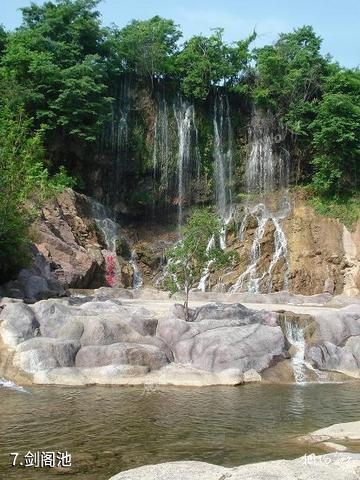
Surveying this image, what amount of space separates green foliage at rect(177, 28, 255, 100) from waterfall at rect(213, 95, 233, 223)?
1450 mm

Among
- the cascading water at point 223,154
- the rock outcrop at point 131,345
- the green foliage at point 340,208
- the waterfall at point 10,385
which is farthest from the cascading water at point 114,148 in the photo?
the waterfall at point 10,385

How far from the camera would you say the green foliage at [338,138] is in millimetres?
32469

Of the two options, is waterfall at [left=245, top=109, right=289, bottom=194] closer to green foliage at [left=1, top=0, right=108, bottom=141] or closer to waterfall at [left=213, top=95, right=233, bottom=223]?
waterfall at [left=213, top=95, right=233, bottom=223]

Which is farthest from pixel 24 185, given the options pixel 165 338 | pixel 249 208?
pixel 249 208

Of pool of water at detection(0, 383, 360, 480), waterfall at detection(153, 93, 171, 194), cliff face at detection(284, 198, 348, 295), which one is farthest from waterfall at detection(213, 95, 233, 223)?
pool of water at detection(0, 383, 360, 480)

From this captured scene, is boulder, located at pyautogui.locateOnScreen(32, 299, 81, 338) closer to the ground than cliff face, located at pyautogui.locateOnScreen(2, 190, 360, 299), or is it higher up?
closer to the ground

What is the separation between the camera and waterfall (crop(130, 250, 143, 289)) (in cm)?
2847

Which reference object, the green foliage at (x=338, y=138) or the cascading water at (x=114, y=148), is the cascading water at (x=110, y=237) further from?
the green foliage at (x=338, y=138)

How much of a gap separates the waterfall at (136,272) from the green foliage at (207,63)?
11.0 meters

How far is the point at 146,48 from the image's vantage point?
115 ft

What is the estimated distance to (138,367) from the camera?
43.0 ft

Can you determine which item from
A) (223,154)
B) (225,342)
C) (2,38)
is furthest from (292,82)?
(225,342)

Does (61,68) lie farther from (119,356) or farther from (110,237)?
(119,356)

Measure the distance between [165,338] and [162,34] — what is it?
1020 inches
